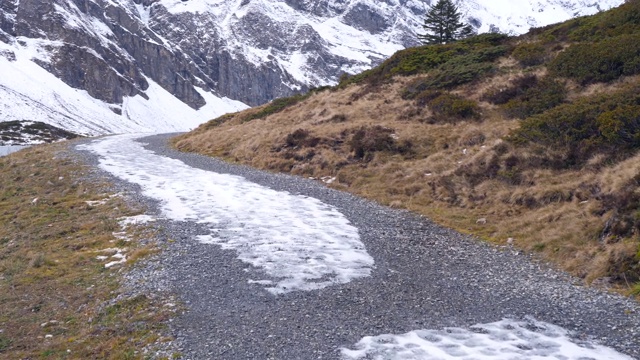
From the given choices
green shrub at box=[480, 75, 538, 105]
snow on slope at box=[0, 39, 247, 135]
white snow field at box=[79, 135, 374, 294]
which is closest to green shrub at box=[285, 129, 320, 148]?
white snow field at box=[79, 135, 374, 294]

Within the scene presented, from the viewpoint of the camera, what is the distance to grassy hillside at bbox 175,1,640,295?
35.7 feet

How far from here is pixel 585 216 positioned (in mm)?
10930

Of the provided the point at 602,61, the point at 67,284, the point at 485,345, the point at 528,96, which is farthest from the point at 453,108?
the point at 67,284

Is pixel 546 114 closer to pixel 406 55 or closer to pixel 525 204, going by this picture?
pixel 525 204

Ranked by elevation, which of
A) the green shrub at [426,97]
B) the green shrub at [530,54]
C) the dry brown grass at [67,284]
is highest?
the green shrub at [530,54]

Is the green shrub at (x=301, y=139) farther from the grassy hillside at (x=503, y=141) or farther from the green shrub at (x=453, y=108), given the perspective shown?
the green shrub at (x=453, y=108)

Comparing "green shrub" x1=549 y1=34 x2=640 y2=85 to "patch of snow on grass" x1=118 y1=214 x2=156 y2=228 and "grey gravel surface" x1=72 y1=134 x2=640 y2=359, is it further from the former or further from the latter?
"patch of snow on grass" x1=118 y1=214 x2=156 y2=228

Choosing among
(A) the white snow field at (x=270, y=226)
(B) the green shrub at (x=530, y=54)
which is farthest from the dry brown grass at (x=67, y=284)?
(B) the green shrub at (x=530, y=54)

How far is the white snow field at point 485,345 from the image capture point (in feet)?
21.0

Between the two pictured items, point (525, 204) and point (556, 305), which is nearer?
point (556, 305)

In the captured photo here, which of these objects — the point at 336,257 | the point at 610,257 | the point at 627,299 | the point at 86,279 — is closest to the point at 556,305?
the point at 627,299

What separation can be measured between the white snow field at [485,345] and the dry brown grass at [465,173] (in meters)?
2.44

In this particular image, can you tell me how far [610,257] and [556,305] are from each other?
2.00m

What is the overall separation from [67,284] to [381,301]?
6.43 metres
